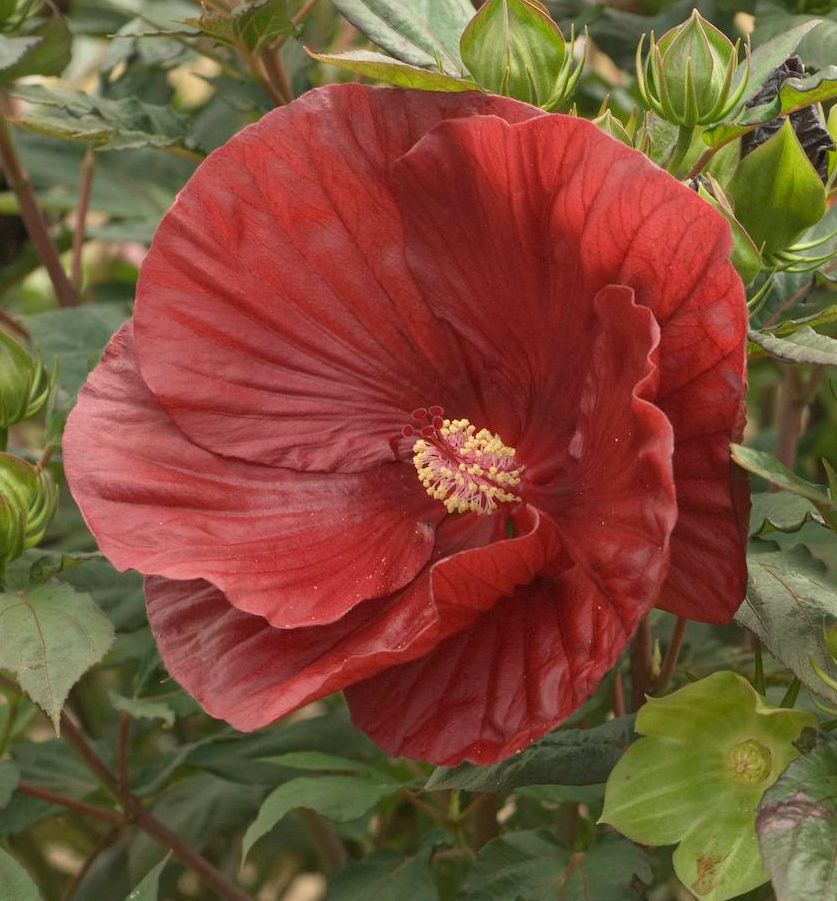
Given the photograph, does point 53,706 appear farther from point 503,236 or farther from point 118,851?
point 118,851

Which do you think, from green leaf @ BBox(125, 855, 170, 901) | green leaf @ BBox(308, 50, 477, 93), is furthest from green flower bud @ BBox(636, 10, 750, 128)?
green leaf @ BBox(125, 855, 170, 901)

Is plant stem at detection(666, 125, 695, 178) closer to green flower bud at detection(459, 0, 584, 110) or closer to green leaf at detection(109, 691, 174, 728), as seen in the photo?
green flower bud at detection(459, 0, 584, 110)

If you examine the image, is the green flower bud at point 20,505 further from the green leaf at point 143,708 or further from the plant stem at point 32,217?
the plant stem at point 32,217

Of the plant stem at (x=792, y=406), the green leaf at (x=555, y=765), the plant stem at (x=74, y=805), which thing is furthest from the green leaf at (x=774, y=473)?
the plant stem at (x=74, y=805)

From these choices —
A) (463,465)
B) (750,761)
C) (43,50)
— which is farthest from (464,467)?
(43,50)

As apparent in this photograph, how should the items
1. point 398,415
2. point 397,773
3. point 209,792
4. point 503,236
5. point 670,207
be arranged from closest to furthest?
1. point 670,207
2. point 503,236
3. point 398,415
4. point 397,773
5. point 209,792

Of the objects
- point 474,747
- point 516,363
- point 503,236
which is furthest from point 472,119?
point 474,747
